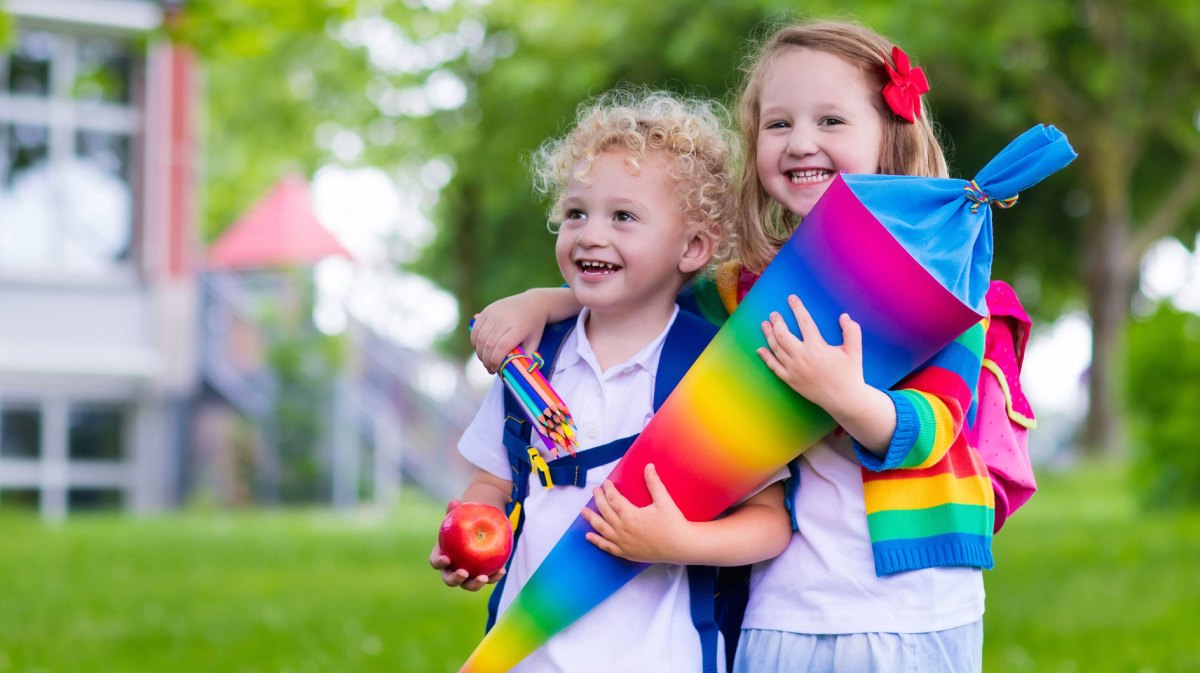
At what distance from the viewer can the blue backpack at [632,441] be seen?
2477mm

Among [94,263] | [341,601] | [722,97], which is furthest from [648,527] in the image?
[94,263]

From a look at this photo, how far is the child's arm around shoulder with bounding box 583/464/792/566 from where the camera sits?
7.61 feet

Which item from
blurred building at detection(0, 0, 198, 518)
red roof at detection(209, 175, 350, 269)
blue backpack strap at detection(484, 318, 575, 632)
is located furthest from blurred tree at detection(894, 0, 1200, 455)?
blue backpack strap at detection(484, 318, 575, 632)

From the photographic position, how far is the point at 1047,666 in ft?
16.8

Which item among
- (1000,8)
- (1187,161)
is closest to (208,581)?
(1000,8)

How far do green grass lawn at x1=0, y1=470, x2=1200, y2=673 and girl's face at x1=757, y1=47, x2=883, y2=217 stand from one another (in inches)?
124

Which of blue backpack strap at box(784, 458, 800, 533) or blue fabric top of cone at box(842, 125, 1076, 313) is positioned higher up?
blue fabric top of cone at box(842, 125, 1076, 313)

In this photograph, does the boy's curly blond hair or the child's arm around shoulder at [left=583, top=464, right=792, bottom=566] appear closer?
the child's arm around shoulder at [left=583, top=464, right=792, bottom=566]

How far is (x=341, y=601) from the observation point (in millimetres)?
7012

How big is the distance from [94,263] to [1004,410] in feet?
48.9

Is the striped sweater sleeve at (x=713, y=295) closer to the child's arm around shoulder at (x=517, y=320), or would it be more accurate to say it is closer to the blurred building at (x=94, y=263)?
the child's arm around shoulder at (x=517, y=320)

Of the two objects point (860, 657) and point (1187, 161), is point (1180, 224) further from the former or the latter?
point (860, 657)

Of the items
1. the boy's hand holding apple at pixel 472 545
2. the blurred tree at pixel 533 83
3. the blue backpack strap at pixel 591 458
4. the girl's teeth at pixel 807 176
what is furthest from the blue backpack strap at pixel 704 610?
the blurred tree at pixel 533 83

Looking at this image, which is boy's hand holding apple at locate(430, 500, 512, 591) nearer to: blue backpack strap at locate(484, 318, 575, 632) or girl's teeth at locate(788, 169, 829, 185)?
blue backpack strap at locate(484, 318, 575, 632)
